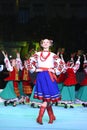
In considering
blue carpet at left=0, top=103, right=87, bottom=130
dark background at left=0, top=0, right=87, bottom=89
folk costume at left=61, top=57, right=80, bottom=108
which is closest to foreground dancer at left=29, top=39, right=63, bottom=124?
blue carpet at left=0, top=103, right=87, bottom=130

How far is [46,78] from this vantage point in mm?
5832

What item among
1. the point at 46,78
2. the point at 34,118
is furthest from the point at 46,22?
the point at 46,78

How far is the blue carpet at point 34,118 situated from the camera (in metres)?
5.62

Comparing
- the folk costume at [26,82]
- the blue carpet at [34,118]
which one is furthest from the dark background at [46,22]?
the blue carpet at [34,118]

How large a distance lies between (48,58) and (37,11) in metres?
3.28

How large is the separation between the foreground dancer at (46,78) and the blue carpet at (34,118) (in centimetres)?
21

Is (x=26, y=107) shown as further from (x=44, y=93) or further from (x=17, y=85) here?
(x=44, y=93)

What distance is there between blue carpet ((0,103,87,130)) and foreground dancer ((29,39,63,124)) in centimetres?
21

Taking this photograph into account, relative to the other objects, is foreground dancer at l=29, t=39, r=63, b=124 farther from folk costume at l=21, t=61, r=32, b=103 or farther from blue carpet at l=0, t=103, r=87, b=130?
folk costume at l=21, t=61, r=32, b=103

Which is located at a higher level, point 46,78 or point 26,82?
point 46,78

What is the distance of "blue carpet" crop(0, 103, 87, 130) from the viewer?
5.62m

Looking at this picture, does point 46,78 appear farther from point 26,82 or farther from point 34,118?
point 26,82

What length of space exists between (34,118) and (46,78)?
2.84ft

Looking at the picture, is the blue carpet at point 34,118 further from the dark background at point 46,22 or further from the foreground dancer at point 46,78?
the dark background at point 46,22
